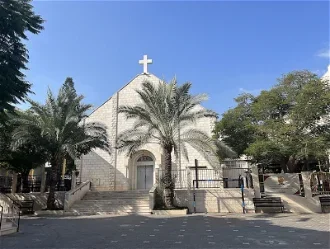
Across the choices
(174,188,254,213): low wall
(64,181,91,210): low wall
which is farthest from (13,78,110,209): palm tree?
(174,188,254,213): low wall

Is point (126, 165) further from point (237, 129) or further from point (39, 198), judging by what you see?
point (237, 129)

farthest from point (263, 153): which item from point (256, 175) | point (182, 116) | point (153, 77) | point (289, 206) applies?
point (153, 77)

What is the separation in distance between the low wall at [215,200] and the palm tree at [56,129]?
687 centimetres

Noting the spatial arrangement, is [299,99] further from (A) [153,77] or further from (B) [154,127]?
(A) [153,77]

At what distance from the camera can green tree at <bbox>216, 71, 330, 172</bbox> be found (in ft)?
57.8

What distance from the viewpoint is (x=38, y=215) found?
1728 cm

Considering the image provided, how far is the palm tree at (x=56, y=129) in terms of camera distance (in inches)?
705

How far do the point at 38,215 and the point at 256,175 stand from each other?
13.2 meters

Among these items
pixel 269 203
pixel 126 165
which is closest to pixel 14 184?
pixel 126 165

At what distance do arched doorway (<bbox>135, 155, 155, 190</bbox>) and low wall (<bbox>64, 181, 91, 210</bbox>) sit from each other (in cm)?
469

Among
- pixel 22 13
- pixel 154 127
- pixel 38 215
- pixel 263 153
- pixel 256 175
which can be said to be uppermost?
pixel 22 13

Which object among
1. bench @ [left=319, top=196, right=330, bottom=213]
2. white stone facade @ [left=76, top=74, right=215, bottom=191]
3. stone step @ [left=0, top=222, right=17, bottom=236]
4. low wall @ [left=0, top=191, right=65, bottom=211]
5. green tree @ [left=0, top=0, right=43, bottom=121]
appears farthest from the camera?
white stone facade @ [left=76, top=74, right=215, bottom=191]

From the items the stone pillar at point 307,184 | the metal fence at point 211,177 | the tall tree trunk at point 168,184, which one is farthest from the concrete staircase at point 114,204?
the stone pillar at point 307,184

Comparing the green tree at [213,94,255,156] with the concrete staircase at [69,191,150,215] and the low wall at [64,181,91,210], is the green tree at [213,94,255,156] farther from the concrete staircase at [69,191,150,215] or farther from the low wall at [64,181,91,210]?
the low wall at [64,181,91,210]
